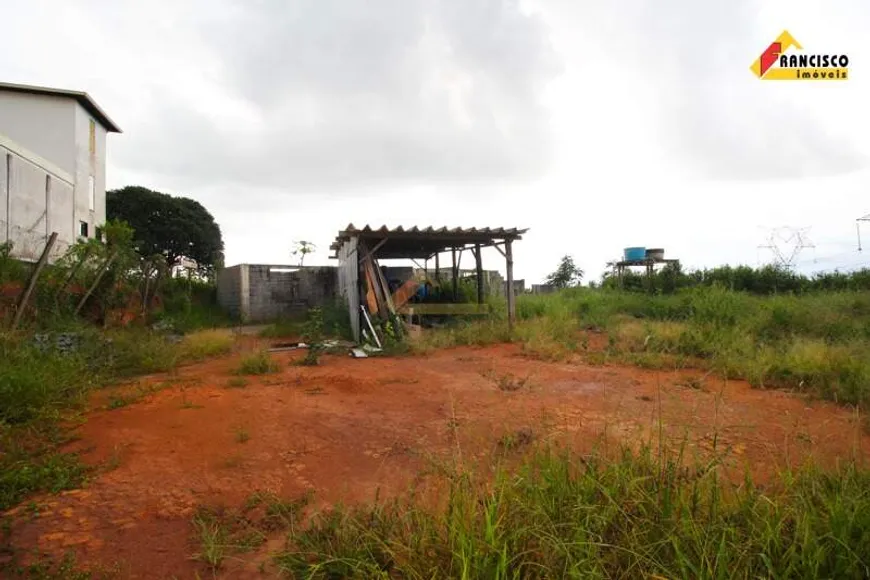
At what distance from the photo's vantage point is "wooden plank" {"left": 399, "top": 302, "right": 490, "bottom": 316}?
32.8ft

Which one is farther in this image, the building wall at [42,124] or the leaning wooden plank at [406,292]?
the building wall at [42,124]

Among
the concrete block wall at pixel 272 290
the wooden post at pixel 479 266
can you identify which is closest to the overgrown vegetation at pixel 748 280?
the wooden post at pixel 479 266

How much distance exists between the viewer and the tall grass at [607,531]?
1521 millimetres

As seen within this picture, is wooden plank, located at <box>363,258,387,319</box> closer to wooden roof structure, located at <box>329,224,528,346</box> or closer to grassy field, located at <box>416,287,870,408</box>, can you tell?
wooden roof structure, located at <box>329,224,528,346</box>

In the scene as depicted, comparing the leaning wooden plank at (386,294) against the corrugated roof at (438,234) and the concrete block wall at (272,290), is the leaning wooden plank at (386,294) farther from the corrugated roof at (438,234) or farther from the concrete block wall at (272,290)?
the concrete block wall at (272,290)

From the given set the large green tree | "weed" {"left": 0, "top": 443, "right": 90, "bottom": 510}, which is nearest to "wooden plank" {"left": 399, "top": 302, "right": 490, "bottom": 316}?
"weed" {"left": 0, "top": 443, "right": 90, "bottom": 510}

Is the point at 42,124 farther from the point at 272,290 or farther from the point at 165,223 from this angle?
the point at 272,290

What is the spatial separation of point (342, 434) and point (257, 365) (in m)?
2.99

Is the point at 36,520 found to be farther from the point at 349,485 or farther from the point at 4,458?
the point at 349,485

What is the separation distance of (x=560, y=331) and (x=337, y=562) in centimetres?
758

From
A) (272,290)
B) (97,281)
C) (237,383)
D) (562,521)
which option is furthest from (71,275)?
(562,521)

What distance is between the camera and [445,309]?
33.6ft

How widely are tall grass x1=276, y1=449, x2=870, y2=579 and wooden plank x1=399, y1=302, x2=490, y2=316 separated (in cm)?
781

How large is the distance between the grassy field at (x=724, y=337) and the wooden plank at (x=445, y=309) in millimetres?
→ 501
